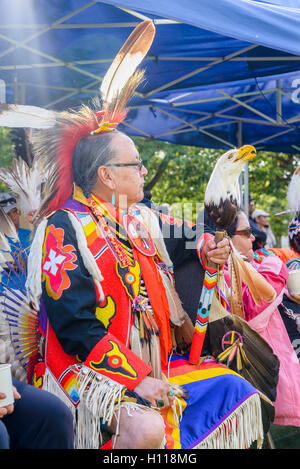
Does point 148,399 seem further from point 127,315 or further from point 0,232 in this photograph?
point 0,232

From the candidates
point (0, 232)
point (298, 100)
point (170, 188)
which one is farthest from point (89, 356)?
point (170, 188)

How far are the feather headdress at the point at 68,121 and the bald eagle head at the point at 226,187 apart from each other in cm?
49

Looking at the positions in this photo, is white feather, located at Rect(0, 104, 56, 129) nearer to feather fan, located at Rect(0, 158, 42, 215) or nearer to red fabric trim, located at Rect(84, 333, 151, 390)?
feather fan, located at Rect(0, 158, 42, 215)

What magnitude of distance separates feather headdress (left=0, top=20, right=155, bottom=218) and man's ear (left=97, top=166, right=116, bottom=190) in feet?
0.50

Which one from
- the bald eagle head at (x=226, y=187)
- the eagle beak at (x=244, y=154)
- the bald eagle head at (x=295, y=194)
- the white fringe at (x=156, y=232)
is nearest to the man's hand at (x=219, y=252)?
the bald eagle head at (x=226, y=187)

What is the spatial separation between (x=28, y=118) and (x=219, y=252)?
0.97 meters

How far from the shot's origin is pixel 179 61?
13.8ft

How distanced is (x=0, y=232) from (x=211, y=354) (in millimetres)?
1110

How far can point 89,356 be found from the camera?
5.62 ft

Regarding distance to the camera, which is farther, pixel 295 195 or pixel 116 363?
pixel 295 195

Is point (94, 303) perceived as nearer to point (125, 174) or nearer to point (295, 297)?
point (125, 174)

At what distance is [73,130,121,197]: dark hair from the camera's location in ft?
6.63

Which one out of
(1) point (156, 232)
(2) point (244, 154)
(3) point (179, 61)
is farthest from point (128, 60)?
(3) point (179, 61)

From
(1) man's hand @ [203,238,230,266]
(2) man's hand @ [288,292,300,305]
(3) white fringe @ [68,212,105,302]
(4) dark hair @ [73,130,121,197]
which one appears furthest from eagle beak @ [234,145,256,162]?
(2) man's hand @ [288,292,300,305]
